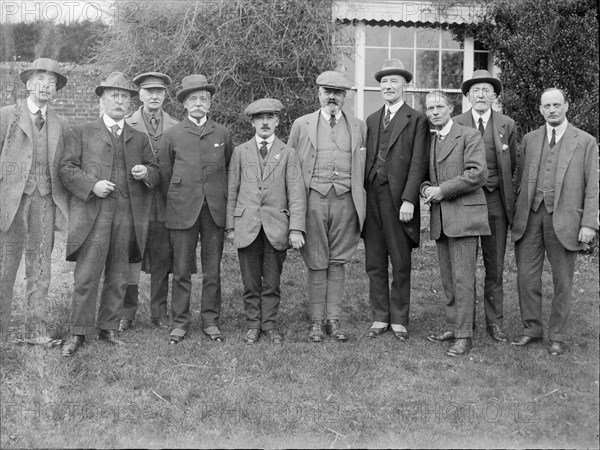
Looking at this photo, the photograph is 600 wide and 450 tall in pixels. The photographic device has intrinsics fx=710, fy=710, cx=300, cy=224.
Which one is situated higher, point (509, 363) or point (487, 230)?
point (487, 230)

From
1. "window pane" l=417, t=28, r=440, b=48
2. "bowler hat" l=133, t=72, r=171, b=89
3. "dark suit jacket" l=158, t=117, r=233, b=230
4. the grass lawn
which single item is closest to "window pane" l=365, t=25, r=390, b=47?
"window pane" l=417, t=28, r=440, b=48

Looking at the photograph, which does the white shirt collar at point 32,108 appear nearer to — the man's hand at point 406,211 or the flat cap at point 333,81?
the flat cap at point 333,81

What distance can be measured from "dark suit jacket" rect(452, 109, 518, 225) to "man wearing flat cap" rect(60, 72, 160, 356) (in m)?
2.90

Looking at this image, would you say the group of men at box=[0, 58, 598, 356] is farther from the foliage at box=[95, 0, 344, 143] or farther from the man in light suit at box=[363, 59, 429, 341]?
the foliage at box=[95, 0, 344, 143]

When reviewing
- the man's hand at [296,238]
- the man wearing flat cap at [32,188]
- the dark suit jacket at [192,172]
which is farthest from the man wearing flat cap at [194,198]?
the man wearing flat cap at [32,188]

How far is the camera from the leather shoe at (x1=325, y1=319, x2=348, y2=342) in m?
6.13

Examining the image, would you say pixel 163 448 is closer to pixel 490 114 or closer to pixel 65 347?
pixel 65 347

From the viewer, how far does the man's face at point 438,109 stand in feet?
19.8

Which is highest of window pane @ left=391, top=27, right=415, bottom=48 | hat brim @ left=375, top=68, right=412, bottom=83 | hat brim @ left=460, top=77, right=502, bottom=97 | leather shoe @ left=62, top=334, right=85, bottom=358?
window pane @ left=391, top=27, right=415, bottom=48

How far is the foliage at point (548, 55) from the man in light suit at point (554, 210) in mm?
3720

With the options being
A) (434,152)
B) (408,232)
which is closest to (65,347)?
(408,232)

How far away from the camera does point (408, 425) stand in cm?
469

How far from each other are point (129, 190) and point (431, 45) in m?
6.21

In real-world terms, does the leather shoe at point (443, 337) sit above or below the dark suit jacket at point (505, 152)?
below
